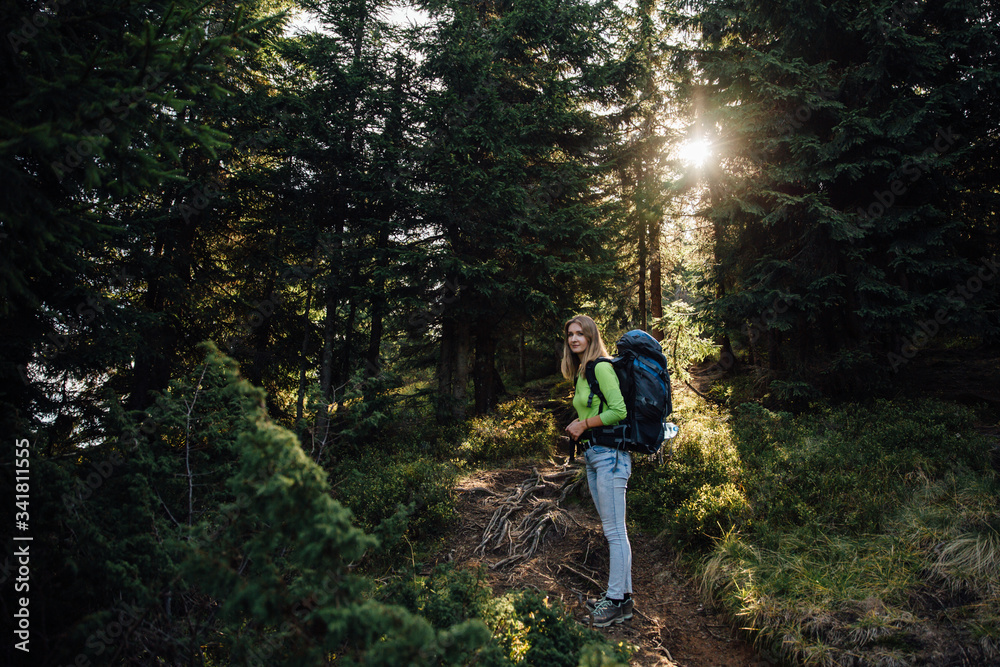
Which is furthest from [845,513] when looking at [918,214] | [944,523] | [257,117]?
[257,117]

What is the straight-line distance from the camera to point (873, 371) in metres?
8.37

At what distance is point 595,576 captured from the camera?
4883mm

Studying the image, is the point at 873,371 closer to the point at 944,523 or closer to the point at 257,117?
the point at 944,523

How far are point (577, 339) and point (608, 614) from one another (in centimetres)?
241

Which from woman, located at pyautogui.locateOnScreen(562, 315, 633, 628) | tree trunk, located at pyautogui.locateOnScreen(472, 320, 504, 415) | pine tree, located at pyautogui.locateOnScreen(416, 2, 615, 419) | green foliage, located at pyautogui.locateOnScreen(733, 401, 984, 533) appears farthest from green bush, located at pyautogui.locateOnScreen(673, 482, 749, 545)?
tree trunk, located at pyautogui.locateOnScreen(472, 320, 504, 415)

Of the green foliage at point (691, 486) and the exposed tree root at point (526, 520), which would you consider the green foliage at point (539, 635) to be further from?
the green foliage at point (691, 486)

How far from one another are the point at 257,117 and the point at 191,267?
3.60 metres

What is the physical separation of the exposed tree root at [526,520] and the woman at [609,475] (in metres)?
1.46

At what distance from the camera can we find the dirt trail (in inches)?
152

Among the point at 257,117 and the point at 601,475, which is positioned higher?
the point at 257,117

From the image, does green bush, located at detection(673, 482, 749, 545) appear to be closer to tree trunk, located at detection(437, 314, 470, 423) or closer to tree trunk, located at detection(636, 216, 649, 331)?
tree trunk, located at detection(437, 314, 470, 423)

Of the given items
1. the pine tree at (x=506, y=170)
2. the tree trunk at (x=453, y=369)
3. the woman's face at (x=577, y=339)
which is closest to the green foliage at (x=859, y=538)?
the woman's face at (x=577, y=339)

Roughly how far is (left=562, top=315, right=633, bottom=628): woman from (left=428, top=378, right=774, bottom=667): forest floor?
222 millimetres

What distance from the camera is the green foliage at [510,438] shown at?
9.19 meters
